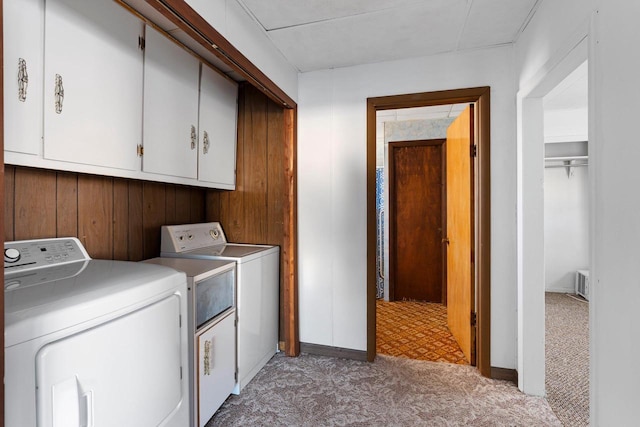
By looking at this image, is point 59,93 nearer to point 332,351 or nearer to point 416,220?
point 332,351

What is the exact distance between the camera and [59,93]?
1.36m

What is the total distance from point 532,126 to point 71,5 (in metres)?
2.64

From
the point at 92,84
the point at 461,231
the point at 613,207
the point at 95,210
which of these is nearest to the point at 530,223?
the point at 461,231

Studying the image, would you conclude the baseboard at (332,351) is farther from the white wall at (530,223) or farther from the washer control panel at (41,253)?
the washer control panel at (41,253)

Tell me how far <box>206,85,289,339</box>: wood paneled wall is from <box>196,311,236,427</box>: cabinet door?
0.74 m

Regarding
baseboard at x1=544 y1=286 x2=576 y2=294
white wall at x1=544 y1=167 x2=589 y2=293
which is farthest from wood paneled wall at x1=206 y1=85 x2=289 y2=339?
baseboard at x1=544 y1=286 x2=576 y2=294

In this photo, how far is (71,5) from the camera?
1390 mm

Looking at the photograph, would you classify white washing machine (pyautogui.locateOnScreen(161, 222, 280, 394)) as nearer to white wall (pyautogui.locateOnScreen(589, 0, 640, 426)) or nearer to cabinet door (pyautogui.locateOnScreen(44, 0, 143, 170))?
cabinet door (pyautogui.locateOnScreen(44, 0, 143, 170))

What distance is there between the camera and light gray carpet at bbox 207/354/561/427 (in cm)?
182

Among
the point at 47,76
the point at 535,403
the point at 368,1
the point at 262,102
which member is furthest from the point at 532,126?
the point at 47,76

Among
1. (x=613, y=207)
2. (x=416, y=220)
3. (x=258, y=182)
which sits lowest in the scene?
(x=416, y=220)

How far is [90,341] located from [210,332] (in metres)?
0.82

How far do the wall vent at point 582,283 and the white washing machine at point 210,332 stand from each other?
4.63 metres

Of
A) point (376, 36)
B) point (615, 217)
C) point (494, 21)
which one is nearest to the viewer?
point (615, 217)
